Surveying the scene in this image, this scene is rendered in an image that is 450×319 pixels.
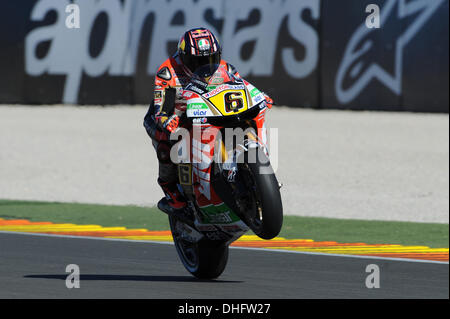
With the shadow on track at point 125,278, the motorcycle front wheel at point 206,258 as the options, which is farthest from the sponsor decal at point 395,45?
the shadow on track at point 125,278

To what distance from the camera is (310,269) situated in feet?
29.3

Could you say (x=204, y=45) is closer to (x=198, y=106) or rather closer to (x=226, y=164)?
(x=198, y=106)

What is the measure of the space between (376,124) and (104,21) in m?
5.64

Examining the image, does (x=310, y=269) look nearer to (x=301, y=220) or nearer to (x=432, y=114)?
(x=301, y=220)

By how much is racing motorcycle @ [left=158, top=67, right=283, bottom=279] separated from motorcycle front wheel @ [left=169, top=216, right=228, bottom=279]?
14 centimetres

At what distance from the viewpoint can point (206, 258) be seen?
8328mm

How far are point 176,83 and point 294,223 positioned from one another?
4.55 meters

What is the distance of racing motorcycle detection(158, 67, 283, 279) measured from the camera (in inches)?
270

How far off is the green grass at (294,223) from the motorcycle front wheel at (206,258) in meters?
2.85

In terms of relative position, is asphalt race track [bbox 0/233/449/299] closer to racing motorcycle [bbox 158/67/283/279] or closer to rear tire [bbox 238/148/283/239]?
racing motorcycle [bbox 158/67/283/279]

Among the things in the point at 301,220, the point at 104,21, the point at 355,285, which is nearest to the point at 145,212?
the point at 301,220

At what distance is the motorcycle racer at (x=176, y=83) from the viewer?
7.77 m

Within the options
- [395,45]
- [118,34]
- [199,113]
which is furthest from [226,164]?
[118,34]

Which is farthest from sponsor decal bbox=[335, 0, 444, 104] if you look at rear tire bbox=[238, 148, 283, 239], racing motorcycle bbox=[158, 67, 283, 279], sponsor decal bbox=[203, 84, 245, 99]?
rear tire bbox=[238, 148, 283, 239]
